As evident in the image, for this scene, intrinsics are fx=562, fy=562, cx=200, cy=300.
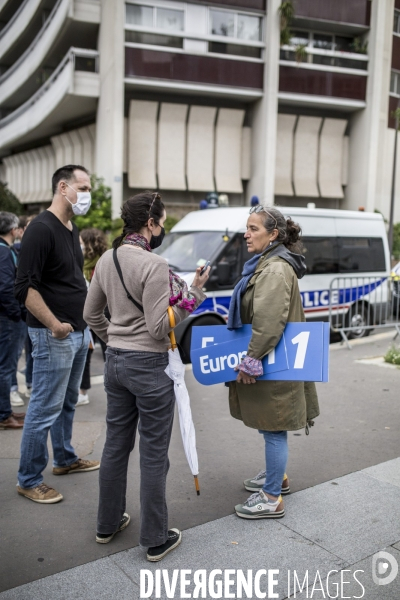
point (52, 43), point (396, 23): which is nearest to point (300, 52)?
point (396, 23)

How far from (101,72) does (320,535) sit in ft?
65.9

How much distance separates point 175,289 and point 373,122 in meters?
23.0

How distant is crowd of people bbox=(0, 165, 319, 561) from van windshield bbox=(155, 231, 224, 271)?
447 cm

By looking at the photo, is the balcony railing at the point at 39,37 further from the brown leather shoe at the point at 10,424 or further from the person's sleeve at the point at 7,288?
the brown leather shoe at the point at 10,424

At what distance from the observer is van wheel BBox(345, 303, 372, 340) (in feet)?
32.8

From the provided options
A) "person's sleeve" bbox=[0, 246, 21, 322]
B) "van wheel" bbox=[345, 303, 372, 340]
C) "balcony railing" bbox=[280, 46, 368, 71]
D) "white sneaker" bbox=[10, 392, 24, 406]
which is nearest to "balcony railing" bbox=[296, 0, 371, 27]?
"balcony railing" bbox=[280, 46, 368, 71]

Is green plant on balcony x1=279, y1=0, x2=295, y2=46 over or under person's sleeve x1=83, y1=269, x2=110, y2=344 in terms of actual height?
over

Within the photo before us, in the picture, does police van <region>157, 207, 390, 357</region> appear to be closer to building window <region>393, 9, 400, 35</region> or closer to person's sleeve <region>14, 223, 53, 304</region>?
person's sleeve <region>14, 223, 53, 304</region>

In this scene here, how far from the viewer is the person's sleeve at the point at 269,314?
10.6ft

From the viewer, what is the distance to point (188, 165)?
22.0 m

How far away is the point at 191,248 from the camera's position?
8703 millimetres

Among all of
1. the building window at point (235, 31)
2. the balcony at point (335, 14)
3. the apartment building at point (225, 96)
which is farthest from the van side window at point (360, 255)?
the balcony at point (335, 14)

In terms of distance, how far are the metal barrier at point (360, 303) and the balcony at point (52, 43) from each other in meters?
15.4

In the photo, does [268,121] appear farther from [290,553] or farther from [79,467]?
[290,553]
